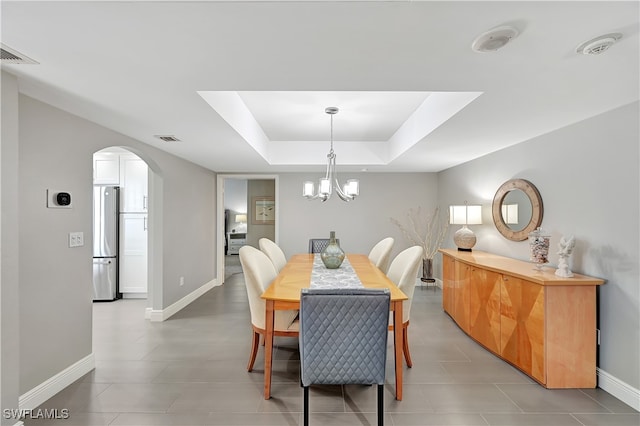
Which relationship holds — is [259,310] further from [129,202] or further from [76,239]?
[129,202]

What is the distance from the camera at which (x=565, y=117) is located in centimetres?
256

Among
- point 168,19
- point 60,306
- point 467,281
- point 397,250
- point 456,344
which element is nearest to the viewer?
point 168,19

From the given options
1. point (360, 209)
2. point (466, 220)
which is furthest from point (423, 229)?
point (466, 220)

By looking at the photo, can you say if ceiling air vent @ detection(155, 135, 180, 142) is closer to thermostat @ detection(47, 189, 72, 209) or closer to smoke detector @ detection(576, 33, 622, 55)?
thermostat @ detection(47, 189, 72, 209)

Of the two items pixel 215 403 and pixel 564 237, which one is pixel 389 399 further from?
pixel 564 237

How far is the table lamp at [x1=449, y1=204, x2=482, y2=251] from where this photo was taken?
4132mm

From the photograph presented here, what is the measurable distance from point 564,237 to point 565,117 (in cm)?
103

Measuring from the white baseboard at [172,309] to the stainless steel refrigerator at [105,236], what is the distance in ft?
3.79

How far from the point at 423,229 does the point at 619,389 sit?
3.73 metres

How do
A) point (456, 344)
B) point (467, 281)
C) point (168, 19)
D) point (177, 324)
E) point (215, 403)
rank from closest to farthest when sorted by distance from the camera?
point (168, 19)
point (215, 403)
point (456, 344)
point (467, 281)
point (177, 324)

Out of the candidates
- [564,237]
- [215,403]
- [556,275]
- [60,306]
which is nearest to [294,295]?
[215,403]

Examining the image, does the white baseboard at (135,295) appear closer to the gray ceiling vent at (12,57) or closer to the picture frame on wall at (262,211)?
the picture frame on wall at (262,211)

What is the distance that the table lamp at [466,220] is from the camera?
413cm

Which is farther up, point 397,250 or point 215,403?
point 397,250
